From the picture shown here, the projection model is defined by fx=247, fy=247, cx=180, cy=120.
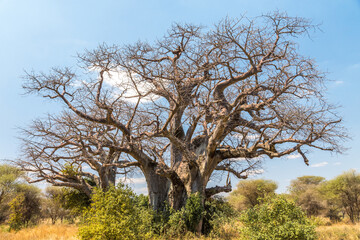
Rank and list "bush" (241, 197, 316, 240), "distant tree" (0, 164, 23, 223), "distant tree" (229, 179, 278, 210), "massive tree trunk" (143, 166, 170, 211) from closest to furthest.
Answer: "bush" (241, 197, 316, 240), "massive tree trunk" (143, 166, 170, 211), "distant tree" (0, 164, 23, 223), "distant tree" (229, 179, 278, 210)

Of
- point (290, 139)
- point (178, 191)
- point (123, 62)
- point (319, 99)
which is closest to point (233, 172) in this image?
point (178, 191)

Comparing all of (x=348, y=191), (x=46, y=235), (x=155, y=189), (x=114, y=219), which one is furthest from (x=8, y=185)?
(x=348, y=191)

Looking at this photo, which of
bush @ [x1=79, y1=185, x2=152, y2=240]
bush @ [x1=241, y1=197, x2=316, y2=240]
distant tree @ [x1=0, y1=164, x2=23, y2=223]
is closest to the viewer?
bush @ [x1=241, y1=197, x2=316, y2=240]

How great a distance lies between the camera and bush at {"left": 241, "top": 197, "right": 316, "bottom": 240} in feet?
16.9

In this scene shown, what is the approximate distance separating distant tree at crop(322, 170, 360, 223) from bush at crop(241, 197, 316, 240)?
57.4 feet

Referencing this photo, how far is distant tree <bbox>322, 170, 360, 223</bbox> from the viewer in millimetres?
19303

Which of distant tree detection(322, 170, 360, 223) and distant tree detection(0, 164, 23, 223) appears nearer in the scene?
distant tree detection(0, 164, 23, 223)

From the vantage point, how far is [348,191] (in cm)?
1947

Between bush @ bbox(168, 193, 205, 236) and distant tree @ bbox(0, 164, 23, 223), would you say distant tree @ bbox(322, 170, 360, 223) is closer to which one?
bush @ bbox(168, 193, 205, 236)

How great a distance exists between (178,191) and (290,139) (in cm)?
469

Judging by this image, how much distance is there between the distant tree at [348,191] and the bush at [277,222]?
17.5 meters

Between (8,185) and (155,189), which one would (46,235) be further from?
(8,185)

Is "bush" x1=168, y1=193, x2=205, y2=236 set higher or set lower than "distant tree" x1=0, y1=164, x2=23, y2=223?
lower

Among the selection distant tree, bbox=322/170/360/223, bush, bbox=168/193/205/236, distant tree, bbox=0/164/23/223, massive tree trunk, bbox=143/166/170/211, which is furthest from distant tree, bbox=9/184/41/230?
distant tree, bbox=322/170/360/223
